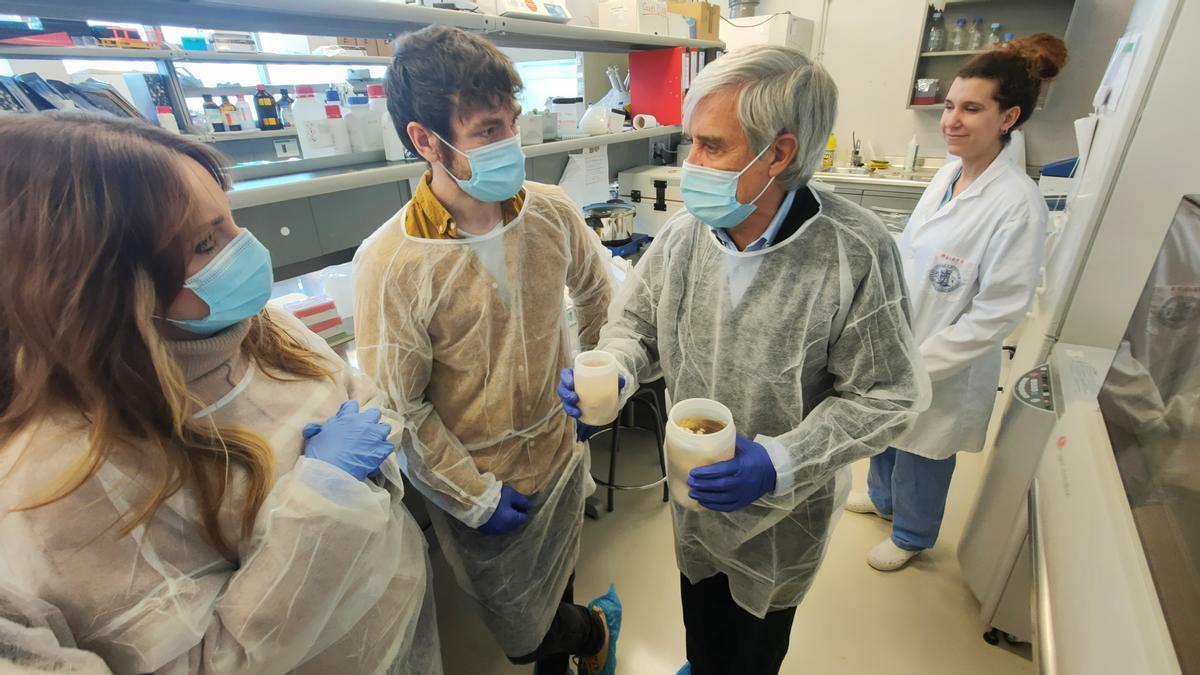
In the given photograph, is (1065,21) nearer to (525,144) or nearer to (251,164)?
(525,144)

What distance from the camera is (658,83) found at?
8.39ft

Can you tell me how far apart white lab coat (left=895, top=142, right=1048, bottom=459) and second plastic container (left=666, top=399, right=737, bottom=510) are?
879 mm

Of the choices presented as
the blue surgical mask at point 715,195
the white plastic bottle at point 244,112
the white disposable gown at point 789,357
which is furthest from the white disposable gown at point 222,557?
the white plastic bottle at point 244,112

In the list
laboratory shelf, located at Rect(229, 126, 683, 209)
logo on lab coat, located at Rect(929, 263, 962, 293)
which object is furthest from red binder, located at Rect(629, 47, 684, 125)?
logo on lab coat, located at Rect(929, 263, 962, 293)

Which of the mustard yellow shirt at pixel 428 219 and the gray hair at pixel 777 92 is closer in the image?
the gray hair at pixel 777 92

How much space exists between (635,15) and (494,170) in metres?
1.50

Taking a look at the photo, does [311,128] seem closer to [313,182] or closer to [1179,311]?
[313,182]

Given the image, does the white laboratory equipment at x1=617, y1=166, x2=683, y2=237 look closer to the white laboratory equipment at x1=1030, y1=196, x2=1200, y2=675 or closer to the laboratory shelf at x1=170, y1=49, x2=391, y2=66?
the laboratory shelf at x1=170, y1=49, x2=391, y2=66

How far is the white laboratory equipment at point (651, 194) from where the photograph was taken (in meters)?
2.70

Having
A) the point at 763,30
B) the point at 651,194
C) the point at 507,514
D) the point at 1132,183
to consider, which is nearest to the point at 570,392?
the point at 507,514

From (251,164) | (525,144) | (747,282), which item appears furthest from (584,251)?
(251,164)

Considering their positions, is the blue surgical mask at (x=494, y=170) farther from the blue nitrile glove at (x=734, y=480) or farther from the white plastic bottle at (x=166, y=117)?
the white plastic bottle at (x=166, y=117)

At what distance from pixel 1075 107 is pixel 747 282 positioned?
4684 mm

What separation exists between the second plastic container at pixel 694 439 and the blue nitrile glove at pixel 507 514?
0.42 meters
